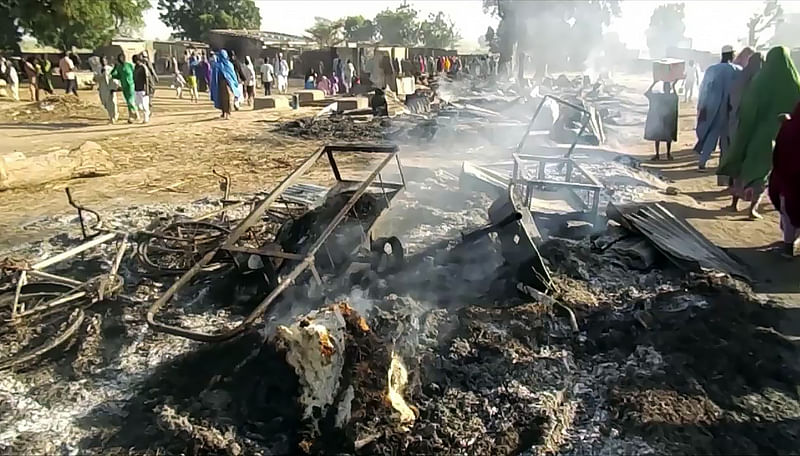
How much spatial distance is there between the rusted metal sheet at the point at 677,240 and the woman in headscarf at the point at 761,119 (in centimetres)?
171

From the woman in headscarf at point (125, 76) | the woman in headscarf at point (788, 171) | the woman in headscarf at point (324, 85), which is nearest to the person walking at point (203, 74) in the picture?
the woman in headscarf at point (324, 85)

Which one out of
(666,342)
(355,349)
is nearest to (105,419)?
(355,349)

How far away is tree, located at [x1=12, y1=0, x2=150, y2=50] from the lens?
92.5ft

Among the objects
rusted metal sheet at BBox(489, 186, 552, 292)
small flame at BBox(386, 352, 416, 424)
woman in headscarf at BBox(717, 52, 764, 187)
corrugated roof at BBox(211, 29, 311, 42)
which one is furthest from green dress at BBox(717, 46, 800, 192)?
corrugated roof at BBox(211, 29, 311, 42)

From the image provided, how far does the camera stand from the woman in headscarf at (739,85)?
7750 mm

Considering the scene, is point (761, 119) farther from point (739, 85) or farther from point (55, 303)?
point (55, 303)

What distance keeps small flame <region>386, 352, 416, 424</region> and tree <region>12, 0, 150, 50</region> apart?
104 feet

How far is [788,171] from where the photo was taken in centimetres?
528

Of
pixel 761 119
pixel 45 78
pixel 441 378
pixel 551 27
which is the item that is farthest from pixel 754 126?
pixel 551 27

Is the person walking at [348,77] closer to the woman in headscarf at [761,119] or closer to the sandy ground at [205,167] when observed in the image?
the sandy ground at [205,167]

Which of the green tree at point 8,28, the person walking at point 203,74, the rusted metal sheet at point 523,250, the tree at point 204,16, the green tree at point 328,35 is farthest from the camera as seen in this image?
the tree at point 204,16

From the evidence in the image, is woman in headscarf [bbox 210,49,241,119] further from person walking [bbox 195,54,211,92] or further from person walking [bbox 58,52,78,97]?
person walking [bbox 58,52,78,97]

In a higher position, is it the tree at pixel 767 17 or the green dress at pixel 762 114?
the tree at pixel 767 17

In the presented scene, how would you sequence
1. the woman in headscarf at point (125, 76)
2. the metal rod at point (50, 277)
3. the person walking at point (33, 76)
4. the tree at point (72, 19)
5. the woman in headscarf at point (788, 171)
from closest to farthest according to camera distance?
the metal rod at point (50, 277), the woman in headscarf at point (788, 171), the woman in headscarf at point (125, 76), the person walking at point (33, 76), the tree at point (72, 19)
